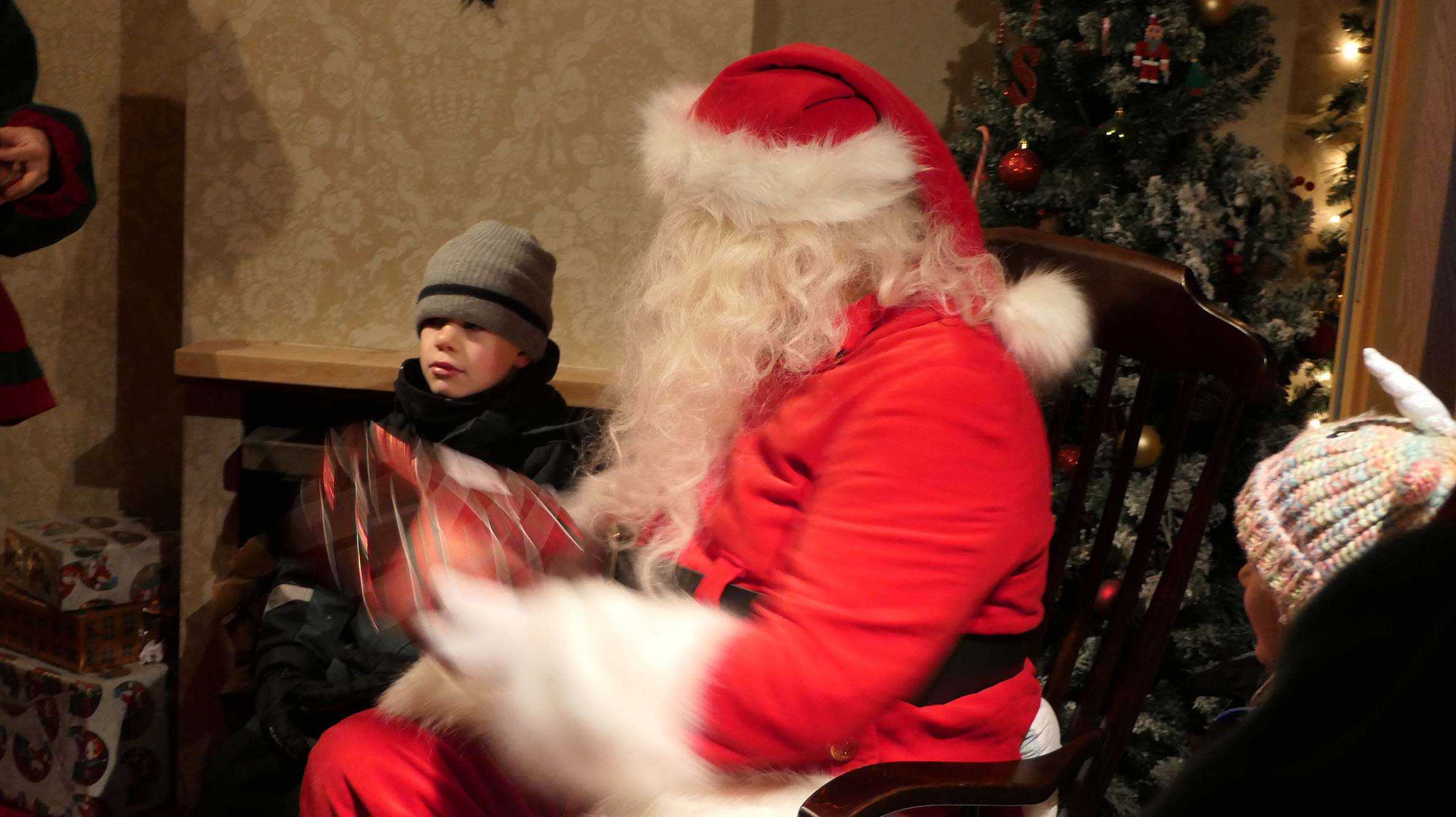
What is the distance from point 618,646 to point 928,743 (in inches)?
13.2

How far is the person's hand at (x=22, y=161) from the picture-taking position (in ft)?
5.65

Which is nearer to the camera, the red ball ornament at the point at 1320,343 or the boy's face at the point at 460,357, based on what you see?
the boy's face at the point at 460,357

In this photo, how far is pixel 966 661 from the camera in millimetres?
1057

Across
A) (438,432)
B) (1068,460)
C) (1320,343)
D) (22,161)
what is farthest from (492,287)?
(1320,343)

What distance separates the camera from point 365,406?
2258 millimetres

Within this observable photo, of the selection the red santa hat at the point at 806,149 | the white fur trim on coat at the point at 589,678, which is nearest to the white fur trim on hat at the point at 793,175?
the red santa hat at the point at 806,149

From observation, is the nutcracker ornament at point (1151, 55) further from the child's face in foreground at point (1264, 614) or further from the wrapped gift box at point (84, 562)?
the wrapped gift box at point (84, 562)

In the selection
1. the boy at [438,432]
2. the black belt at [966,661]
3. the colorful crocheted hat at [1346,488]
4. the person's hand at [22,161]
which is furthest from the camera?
the person's hand at [22,161]

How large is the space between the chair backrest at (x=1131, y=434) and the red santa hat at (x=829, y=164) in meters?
0.11

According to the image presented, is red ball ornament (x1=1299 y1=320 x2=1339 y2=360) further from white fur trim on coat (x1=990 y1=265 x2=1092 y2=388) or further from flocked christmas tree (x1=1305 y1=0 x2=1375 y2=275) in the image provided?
white fur trim on coat (x1=990 y1=265 x2=1092 y2=388)

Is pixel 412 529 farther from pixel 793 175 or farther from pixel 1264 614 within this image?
pixel 1264 614

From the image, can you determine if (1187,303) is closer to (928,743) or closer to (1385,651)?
(928,743)

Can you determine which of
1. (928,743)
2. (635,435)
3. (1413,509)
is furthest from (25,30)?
(1413,509)

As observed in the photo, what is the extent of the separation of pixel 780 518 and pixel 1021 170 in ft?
3.55
